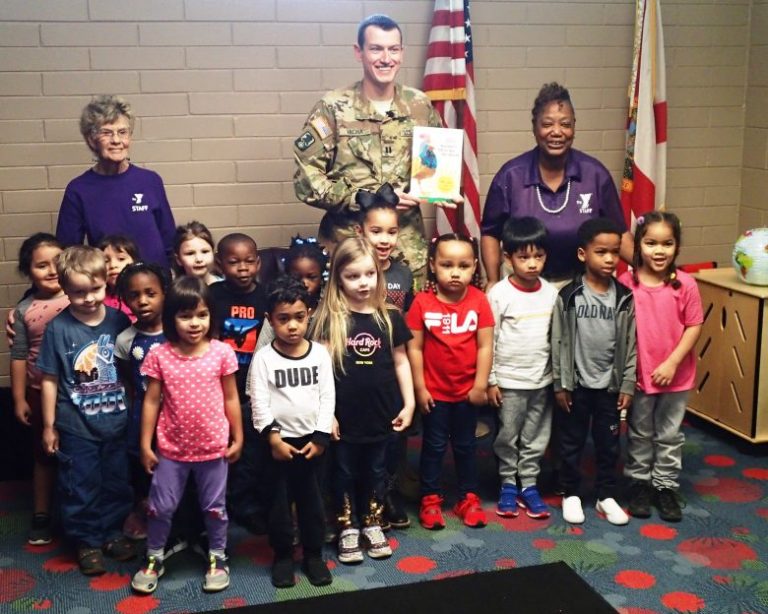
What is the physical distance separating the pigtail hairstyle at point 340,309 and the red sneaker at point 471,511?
75cm

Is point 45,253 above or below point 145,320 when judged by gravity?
above

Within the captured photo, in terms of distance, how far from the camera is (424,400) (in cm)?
348

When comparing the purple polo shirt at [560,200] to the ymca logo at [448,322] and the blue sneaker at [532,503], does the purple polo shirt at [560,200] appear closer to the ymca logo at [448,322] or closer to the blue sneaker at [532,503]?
the ymca logo at [448,322]

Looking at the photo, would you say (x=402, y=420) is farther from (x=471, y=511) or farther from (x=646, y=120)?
(x=646, y=120)

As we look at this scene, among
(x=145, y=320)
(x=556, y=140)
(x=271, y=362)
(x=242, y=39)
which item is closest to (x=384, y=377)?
(x=271, y=362)

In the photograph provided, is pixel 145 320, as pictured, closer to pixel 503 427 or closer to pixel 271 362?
pixel 271 362

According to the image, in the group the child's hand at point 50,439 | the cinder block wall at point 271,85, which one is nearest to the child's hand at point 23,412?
the child's hand at point 50,439

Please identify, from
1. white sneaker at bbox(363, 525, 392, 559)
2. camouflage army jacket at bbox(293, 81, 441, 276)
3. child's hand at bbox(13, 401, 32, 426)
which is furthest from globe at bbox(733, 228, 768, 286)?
child's hand at bbox(13, 401, 32, 426)

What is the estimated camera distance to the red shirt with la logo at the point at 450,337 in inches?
137

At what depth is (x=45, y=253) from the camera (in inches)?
132

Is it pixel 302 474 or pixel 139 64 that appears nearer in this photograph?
pixel 302 474

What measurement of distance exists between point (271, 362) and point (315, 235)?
1747 millimetres

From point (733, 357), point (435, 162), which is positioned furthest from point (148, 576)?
point (733, 357)

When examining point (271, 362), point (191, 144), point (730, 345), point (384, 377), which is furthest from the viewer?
point (191, 144)
